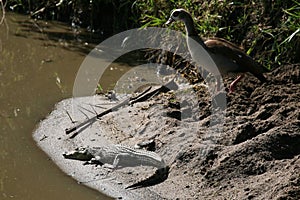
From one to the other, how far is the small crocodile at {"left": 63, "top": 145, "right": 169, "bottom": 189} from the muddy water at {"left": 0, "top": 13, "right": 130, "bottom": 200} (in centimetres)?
36

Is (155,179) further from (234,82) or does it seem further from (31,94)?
(31,94)

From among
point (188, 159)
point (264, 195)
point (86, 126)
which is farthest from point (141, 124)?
point (264, 195)

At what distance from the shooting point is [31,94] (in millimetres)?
9305

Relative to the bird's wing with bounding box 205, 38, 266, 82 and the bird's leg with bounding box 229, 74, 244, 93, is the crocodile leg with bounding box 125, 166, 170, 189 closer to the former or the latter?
the bird's leg with bounding box 229, 74, 244, 93

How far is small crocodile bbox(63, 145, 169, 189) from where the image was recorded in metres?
6.93

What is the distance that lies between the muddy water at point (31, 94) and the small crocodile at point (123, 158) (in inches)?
14.1

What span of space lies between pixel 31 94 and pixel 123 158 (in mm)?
2549

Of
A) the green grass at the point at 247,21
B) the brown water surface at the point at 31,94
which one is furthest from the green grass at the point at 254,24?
the brown water surface at the point at 31,94

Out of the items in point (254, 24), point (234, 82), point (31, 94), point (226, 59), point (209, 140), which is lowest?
point (31, 94)

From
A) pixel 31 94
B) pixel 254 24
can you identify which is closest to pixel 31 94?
pixel 31 94

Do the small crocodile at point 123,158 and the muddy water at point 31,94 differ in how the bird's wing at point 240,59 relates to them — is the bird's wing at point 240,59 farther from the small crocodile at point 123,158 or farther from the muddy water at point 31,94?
the muddy water at point 31,94

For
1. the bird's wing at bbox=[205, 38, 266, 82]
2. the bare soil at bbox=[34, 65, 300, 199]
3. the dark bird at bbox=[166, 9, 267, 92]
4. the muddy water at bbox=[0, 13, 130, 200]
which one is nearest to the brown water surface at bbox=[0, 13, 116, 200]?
the muddy water at bbox=[0, 13, 130, 200]

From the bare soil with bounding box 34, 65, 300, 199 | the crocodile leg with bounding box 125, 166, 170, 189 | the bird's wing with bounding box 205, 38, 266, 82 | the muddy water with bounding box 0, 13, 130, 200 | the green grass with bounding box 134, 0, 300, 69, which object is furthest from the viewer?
the green grass with bounding box 134, 0, 300, 69

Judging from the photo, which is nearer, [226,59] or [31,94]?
[226,59]
